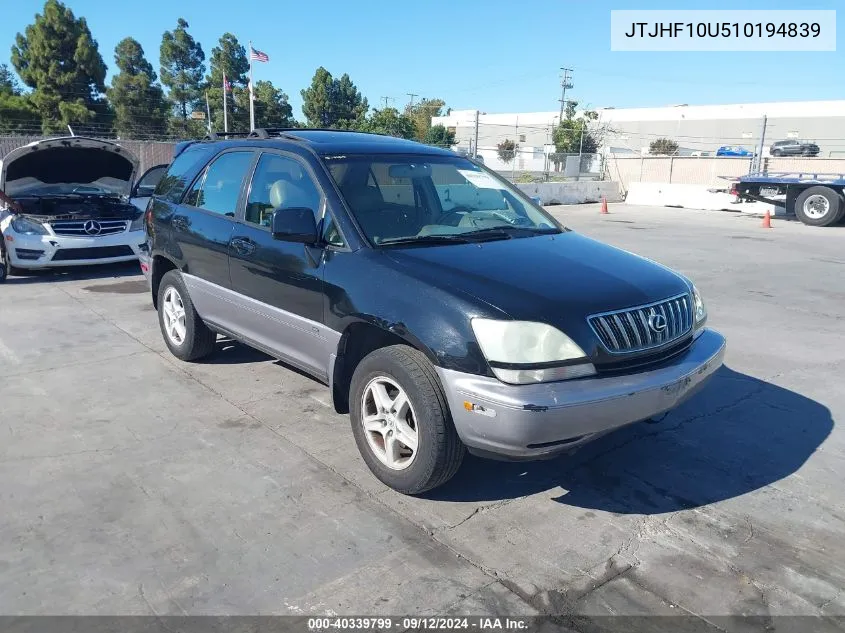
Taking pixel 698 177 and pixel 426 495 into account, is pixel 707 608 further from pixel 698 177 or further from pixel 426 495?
pixel 698 177

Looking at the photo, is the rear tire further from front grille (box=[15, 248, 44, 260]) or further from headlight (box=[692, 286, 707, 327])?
front grille (box=[15, 248, 44, 260])

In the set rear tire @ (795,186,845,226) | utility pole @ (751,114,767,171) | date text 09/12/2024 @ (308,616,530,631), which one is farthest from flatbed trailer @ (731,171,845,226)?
date text 09/12/2024 @ (308,616,530,631)

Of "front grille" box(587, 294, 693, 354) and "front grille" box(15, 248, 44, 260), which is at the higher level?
"front grille" box(587, 294, 693, 354)

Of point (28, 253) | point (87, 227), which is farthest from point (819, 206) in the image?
point (28, 253)

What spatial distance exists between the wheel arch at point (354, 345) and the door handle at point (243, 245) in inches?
42.6

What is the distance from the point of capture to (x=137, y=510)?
332cm

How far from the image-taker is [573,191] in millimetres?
25297

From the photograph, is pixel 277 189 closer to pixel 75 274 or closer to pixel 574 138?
pixel 75 274

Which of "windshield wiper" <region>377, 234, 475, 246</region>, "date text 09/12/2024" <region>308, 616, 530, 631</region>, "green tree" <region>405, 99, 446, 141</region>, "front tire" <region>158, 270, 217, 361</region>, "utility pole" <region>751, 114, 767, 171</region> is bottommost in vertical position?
"date text 09/12/2024" <region>308, 616, 530, 631</region>

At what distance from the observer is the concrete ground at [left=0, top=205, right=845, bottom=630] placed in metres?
2.75

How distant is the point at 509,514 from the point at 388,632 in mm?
1032

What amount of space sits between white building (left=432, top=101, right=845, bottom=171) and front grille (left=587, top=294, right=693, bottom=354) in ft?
177

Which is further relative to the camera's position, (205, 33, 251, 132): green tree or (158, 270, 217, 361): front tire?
(205, 33, 251, 132): green tree

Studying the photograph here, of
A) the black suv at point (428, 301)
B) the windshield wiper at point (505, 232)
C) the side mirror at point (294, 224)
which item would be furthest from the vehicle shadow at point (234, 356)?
the windshield wiper at point (505, 232)
